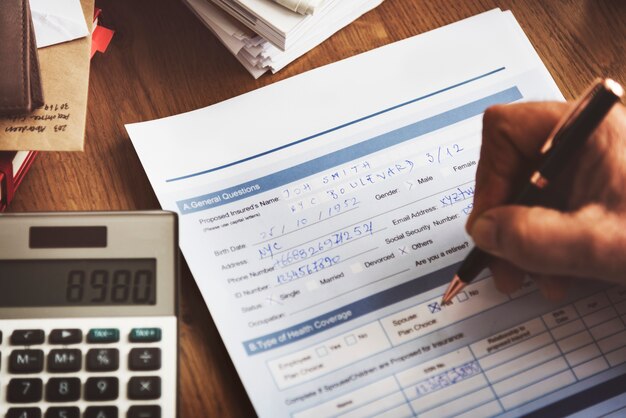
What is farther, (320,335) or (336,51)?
(336,51)

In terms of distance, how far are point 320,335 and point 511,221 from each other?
0.16 meters

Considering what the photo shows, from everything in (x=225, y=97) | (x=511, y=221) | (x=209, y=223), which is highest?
(x=225, y=97)

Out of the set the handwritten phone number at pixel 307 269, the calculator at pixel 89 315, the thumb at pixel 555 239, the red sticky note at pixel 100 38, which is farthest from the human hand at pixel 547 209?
the red sticky note at pixel 100 38

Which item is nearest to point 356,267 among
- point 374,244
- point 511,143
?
point 374,244

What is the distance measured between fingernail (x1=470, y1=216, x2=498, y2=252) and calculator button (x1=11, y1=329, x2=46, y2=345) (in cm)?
28

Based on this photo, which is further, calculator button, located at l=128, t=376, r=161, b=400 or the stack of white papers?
the stack of white papers

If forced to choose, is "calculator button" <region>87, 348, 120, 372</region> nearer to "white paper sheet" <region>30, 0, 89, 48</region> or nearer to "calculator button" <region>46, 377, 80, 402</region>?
"calculator button" <region>46, 377, 80, 402</region>

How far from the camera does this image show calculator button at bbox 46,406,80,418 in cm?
42

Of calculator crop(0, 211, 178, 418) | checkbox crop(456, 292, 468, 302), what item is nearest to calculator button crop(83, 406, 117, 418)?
calculator crop(0, 211, 178, 418)

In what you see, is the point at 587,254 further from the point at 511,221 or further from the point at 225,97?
the point at 225,97

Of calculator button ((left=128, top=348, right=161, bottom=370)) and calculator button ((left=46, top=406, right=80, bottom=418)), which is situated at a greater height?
calculator button ((left=128, top=348, right=161, bottom=370))

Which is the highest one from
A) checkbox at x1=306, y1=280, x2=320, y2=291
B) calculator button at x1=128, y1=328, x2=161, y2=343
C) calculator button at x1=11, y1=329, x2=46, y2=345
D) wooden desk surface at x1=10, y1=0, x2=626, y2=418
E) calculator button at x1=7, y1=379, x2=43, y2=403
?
wooden desk surface at x1=10, y1=0, x2=626, y2=418

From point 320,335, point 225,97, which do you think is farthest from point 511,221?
point 225,97

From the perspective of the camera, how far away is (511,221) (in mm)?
416
